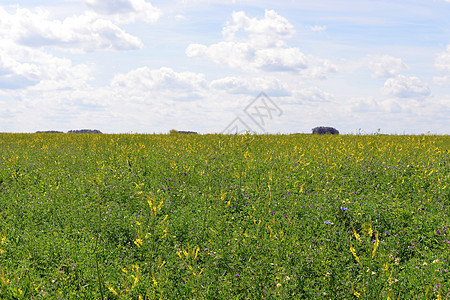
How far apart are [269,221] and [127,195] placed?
2.83 metres

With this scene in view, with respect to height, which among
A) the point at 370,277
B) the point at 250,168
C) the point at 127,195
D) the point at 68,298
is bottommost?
the point at 68,298

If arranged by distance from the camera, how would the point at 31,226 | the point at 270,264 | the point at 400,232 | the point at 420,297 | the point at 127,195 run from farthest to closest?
the point at 127,195 → the point at 31,226 → the point at 400,232 → the point at 270,264 → the point at 420,297

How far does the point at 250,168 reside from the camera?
23.6 feet

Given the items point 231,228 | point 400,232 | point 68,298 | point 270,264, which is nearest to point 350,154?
point 400,232

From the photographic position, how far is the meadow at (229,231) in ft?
11.4

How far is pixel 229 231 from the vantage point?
4672mm

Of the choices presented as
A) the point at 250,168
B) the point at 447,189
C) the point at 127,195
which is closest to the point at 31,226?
the point at 127,195

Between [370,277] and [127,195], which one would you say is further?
[127,195]

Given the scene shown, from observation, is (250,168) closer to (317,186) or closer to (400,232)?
(317,186)

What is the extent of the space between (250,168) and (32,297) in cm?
473

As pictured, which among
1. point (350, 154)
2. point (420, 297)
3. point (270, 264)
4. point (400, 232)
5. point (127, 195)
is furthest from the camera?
point (350, 154)

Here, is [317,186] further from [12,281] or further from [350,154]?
[12,281]

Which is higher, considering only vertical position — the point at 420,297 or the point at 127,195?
the point at 127,195

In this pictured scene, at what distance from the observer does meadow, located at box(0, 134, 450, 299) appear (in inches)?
137
